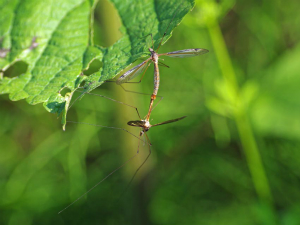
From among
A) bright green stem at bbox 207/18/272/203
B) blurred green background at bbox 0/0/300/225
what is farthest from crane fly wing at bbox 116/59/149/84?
blurred green background at bbox 0/0/300/225

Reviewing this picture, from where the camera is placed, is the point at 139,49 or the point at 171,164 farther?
the point at 171,164

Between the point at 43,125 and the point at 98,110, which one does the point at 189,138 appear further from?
the point at 43,125

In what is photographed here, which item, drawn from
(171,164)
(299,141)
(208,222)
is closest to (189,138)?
(171,164)

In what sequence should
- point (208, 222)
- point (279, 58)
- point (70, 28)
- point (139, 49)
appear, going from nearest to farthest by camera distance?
point (139, 49) → point (70, 28) → point (208, 222) → point (279, 58)

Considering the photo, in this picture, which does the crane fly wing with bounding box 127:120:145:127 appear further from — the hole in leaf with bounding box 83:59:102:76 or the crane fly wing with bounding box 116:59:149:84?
the hole in leaf with bounding box 83:59:102:76

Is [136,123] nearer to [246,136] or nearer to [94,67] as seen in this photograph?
[246,136]

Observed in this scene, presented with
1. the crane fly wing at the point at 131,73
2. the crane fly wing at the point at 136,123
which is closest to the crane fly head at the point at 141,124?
the crane fly wing at the point at 136,123

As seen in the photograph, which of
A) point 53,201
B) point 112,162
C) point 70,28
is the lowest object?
point 53,201
